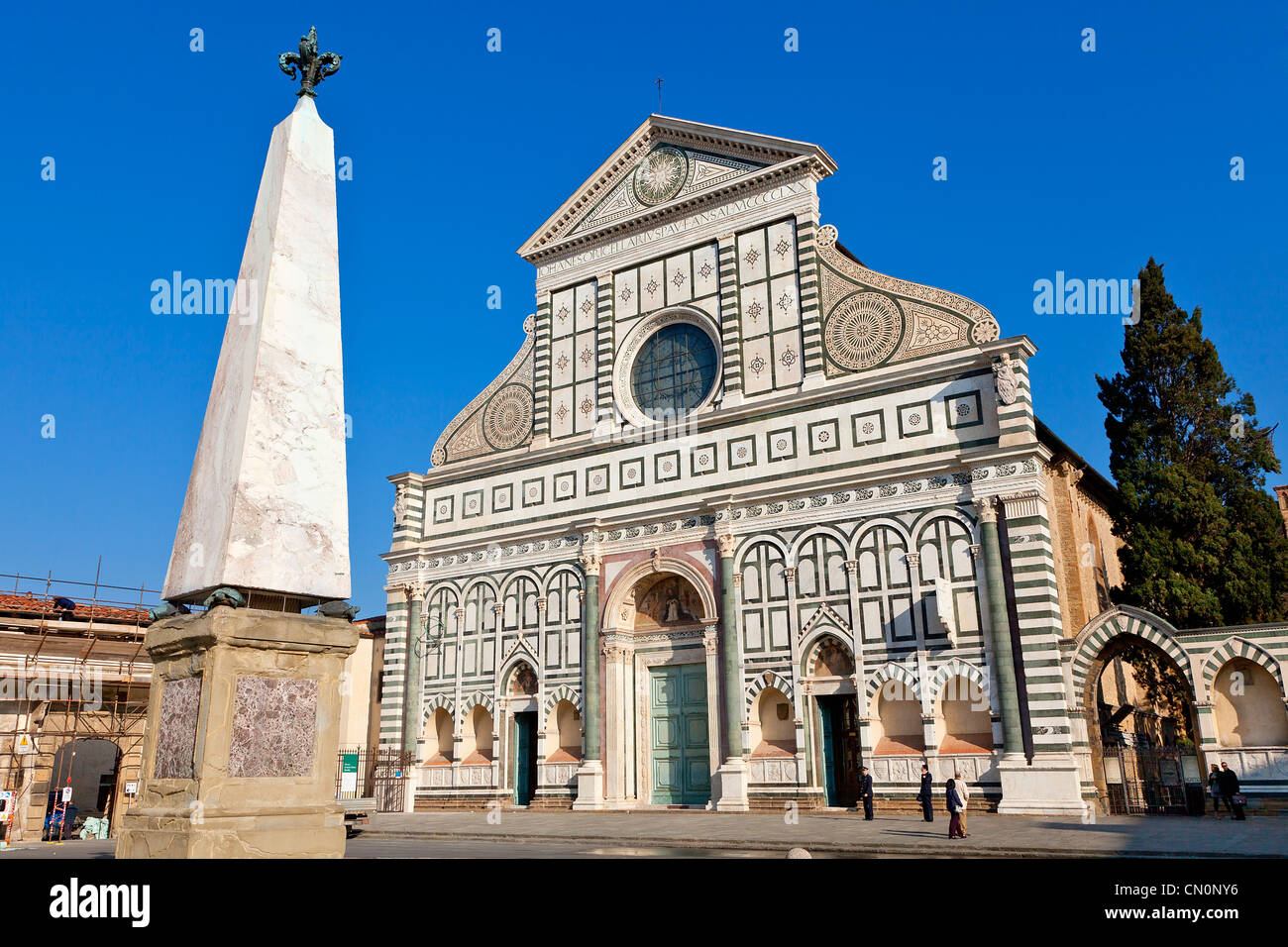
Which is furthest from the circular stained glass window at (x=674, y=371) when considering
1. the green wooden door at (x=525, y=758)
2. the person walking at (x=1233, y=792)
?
the person walking at (x=1233, y=792)

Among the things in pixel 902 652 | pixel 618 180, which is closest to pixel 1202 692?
pixel 902 652

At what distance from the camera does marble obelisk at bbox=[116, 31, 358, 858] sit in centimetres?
667

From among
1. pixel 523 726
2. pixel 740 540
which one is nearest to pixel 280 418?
pixel 740 540

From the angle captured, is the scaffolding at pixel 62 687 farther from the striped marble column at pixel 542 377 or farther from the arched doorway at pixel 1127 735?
the arched doorway at pixel 1127 735

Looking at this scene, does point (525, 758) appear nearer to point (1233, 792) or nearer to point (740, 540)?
point (740, 540)

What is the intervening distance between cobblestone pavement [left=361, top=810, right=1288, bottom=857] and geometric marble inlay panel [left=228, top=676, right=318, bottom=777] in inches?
309

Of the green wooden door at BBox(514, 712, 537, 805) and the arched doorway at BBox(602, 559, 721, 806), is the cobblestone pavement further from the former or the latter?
the green wooden door at BBox(514, 712, 537, 805)

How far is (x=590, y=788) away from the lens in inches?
884

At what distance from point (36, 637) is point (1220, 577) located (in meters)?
27.8

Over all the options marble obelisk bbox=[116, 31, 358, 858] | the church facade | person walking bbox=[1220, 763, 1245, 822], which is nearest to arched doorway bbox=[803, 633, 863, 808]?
the church facade

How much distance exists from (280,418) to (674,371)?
17.7 meters

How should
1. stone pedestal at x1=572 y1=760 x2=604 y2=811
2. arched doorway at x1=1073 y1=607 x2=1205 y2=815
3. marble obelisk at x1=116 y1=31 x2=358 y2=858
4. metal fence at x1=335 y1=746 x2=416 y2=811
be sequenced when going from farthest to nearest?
metal fence at x1=335 y1=746 x2=416 y2=811 < stone pedestal at x1=572 y1=760 x2=604 y2=811 < arched doorway at x1=1073 y1=607 x2=1205 y2=815 < marble obelisk at x1=116 y1=31 x2=358 y2=858

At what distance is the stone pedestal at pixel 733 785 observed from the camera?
20.5 meters
